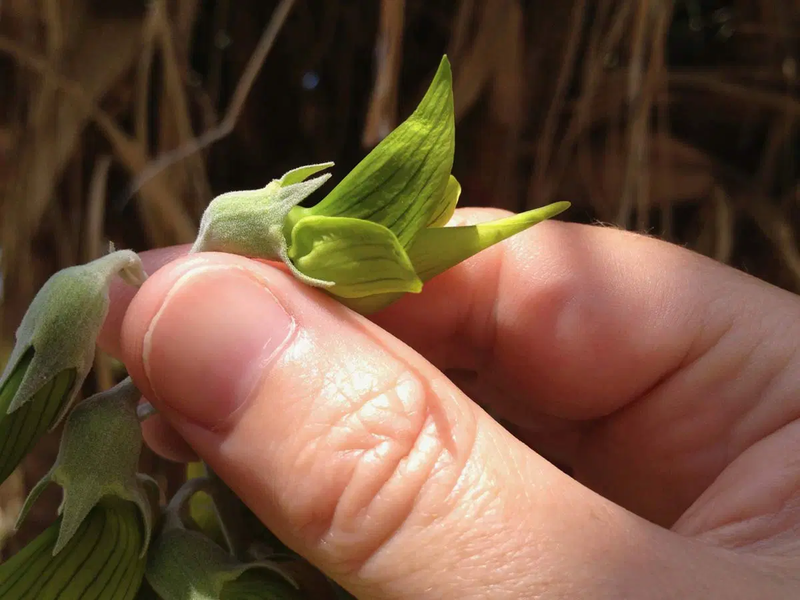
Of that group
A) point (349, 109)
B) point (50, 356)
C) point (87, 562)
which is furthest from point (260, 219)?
point (349, 109)

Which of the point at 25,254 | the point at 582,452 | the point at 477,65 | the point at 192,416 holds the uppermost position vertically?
the point at 477,65

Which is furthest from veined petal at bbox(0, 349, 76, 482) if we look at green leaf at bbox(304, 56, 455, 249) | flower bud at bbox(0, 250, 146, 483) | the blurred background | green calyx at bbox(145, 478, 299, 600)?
the blurred background

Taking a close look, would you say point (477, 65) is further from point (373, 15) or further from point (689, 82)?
point (689, 82)

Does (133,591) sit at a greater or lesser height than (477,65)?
lesser

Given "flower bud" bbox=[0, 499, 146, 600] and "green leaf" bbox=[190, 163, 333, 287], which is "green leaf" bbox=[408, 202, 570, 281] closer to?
"green leaf" bbox=[190, 163, 333, 287]

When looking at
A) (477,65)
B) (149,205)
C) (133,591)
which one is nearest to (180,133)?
(149,205)

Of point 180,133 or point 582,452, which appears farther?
point 180,133
